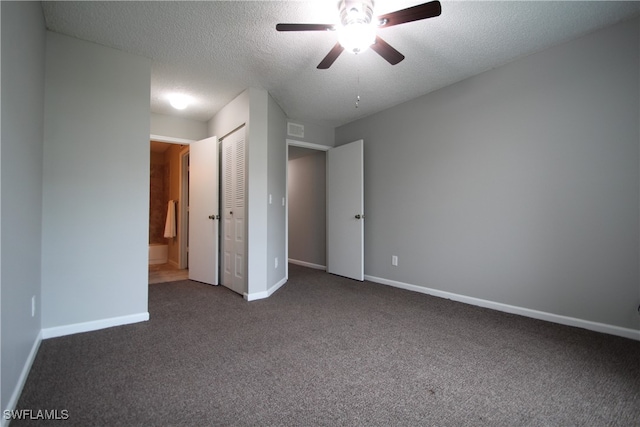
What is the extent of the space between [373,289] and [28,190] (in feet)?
10.9

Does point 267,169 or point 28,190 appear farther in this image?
point 267,169

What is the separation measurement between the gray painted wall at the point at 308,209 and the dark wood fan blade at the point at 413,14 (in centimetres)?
329

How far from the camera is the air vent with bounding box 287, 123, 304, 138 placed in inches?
172

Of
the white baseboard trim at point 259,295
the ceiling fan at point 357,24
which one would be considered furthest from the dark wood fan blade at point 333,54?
the white baseboard trim at point 259,295

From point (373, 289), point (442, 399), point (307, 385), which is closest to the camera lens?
point (442, 399)

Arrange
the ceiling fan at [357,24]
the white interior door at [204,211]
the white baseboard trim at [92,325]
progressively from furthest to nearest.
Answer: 1. the white interior door at [204,211]
2. the white baseboard trim at [92,325]
3. the ceiling fan at [357,24]

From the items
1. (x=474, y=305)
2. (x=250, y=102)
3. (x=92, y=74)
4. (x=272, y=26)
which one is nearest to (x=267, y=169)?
(x=250, y=102)

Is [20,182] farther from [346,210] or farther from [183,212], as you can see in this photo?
[183,212]

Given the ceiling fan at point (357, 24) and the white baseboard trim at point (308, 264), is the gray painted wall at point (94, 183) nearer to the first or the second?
the ceiling fan at point (357, 24)

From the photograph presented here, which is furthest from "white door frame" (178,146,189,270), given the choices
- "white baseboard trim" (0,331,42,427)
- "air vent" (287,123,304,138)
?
"white baseboard trim" (0,331,42,427)

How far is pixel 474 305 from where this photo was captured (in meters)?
3.06

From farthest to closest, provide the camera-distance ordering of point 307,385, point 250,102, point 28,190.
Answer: point 250,102, point 28,190, point 307,385

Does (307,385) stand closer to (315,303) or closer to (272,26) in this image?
(315,303)

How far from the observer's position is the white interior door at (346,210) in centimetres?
421
